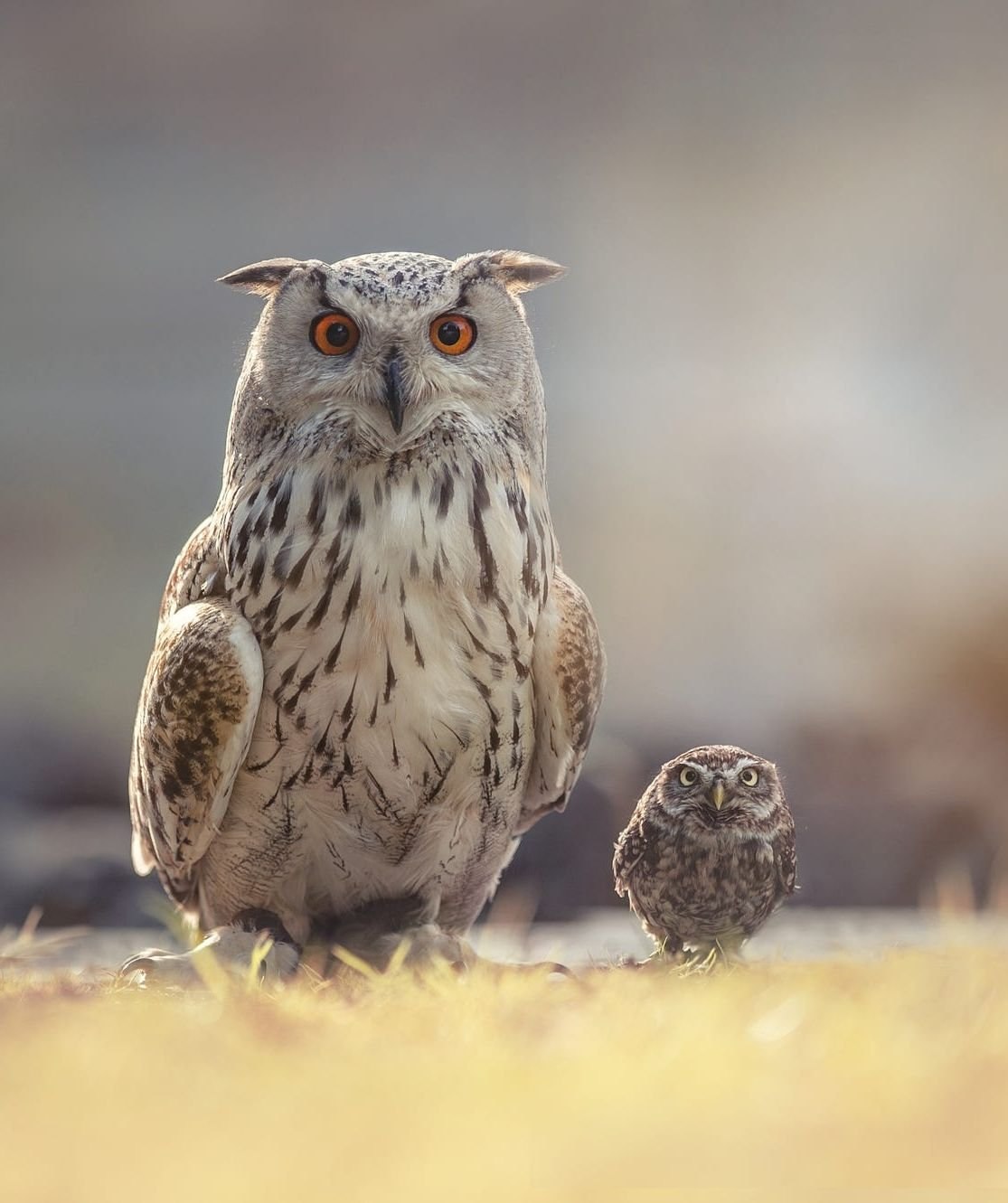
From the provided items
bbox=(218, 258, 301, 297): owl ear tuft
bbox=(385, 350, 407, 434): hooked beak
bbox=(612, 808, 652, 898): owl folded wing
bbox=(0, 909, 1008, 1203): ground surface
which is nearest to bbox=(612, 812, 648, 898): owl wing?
bbox=(612, 808, 652, 898): owl folded wing

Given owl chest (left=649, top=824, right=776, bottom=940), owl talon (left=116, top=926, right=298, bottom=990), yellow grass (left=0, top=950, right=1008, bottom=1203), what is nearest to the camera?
yellow grass (left=0, top=950, right=1008, bottom=1203)

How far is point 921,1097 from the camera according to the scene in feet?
1.78

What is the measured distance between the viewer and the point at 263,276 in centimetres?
107

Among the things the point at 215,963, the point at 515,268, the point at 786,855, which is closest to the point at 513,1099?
the point at 215,963

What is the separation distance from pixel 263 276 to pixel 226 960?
55 centimetres

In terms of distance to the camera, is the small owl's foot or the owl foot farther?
the owl foot

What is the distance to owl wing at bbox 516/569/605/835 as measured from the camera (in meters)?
1.05

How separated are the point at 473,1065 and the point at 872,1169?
0.60 feet

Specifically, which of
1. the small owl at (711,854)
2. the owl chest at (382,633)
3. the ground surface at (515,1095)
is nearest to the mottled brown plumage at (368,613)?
the owl chest at (382,633)

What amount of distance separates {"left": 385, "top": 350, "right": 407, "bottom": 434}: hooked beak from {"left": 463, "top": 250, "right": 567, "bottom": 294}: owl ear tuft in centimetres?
14

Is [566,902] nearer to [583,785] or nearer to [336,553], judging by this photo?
[583,785]

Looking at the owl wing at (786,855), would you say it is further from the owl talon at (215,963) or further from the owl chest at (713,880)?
the owl talon at (215,963)

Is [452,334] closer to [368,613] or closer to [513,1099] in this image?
[368,613]

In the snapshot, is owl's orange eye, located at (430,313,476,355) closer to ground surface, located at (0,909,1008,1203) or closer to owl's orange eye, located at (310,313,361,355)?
owl's orange eye, located at (310,313,361,355)
